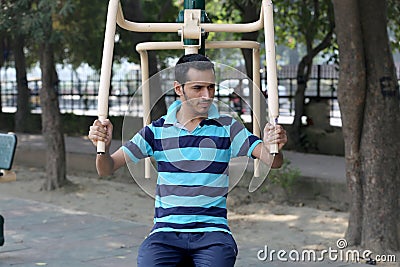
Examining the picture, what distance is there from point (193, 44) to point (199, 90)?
490 mm

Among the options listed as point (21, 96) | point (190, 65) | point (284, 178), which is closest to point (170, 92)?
point (190, 65)

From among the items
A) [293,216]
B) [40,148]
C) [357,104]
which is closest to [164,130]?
[357,104]

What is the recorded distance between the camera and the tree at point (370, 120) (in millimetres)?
6957

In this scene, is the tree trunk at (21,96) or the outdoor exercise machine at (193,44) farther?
the tree trunk at (21,96)

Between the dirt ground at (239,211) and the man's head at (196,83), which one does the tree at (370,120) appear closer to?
the dirt ground at (239,211)

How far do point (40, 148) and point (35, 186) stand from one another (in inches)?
99.3

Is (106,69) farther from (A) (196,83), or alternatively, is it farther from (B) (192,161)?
(B) (192,161)

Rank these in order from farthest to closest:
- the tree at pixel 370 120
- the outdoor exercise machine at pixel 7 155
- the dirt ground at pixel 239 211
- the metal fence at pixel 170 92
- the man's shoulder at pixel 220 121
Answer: the dirt ground at pixel 239 211 → the tree at pixel 370 120 → the outdoor exercise machine at pixel 7 155 → the metal fence at pixel 170 92 → the man's shoulder at pixel 220 121

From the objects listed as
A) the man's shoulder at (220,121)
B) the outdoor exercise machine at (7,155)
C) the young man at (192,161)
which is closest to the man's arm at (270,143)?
the young man at (192,161)

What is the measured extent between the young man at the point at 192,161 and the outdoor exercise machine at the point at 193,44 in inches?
5.2

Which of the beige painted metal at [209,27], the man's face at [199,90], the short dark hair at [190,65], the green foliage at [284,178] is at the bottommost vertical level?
the green foliage at [284,178]

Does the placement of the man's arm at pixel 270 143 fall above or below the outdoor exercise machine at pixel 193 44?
below

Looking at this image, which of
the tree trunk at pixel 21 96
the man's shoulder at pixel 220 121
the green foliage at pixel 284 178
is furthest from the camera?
the tree trunk at pixel 21 96

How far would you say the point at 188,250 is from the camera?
3809 mm
